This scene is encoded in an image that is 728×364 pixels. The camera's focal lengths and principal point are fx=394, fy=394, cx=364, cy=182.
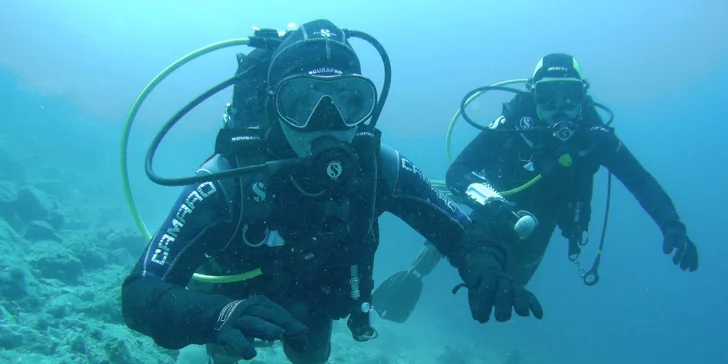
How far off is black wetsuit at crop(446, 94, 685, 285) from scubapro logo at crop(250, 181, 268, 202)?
10.0 feet

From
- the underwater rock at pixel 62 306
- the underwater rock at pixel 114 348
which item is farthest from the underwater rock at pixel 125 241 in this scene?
the underwater rock at pixel 114 348

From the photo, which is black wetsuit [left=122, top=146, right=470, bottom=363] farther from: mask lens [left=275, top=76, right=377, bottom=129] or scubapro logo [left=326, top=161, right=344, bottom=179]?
mask lens [left=275, top=76, right=377, bottom=129]

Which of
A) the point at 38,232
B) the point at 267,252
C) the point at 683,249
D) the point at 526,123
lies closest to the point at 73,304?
the point at 38,232

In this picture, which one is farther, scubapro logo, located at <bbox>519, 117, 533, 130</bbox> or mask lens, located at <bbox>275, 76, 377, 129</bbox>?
scubapro logo, located at <bbox>519, 117, 533, 130</bbox>

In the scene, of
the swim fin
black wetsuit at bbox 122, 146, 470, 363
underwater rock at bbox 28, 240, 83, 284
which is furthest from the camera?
underwater rock at bbox 28, 240, 83, 284

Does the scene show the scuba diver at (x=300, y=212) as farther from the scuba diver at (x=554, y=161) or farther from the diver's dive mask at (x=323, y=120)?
the scuba diver at (x=554, y=161)

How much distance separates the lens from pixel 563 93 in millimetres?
5484

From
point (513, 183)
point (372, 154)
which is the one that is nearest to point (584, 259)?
point (513, 183)

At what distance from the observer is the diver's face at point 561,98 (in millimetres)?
5457

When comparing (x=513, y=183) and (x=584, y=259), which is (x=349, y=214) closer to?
(x=513, y=183)

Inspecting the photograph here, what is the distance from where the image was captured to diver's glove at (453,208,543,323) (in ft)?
7.36

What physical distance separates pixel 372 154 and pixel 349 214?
1.64 ft

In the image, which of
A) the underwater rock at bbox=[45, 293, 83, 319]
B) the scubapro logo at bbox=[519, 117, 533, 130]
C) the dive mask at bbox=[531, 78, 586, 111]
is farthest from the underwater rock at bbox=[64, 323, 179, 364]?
the dive mask at bbox=[531, 78, 586, 111]

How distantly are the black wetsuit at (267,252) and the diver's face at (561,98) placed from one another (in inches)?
122
